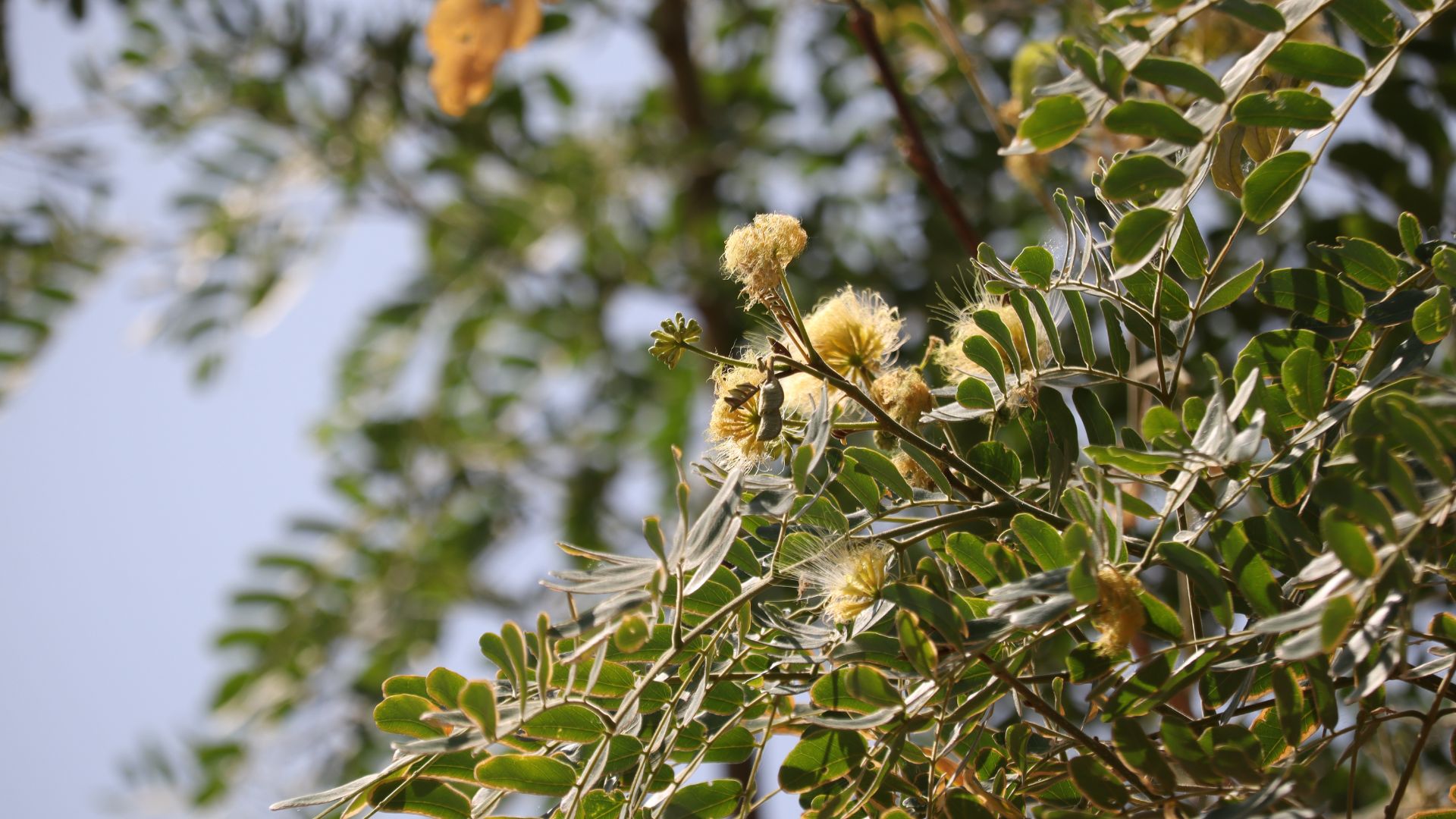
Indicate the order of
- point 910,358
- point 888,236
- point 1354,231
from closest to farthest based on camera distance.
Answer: point 1354,231 → point 910,358 → point 888,236

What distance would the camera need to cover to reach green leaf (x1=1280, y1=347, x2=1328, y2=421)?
48cm

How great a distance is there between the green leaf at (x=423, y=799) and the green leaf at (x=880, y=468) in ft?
0.76

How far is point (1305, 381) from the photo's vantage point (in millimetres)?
485

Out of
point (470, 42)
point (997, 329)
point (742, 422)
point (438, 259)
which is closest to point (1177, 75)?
point (997, 329)

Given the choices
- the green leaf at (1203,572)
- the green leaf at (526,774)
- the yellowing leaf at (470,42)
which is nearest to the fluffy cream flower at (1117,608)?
the green leaf at (1203,572)

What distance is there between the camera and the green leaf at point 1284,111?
0.48 meters

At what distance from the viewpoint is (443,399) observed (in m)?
2.10

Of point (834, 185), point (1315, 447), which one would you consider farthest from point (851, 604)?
point (834, 185)

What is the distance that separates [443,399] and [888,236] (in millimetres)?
865

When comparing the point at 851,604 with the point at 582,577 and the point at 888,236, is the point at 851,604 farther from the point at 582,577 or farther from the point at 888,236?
the point at 888,236

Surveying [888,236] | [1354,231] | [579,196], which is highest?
[579,196]

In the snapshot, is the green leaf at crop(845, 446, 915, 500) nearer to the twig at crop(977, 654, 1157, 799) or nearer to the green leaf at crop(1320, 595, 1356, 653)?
the twig at crop(977, 654, 1157, 799)

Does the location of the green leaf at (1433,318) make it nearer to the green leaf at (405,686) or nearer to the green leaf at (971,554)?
the green leaf at (971,554)

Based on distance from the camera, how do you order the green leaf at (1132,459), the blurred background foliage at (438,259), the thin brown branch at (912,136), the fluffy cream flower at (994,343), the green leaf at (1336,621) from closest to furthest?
1. the green leaf at (1336,621)
2. the green leaf at (1132,459)
3. the fluffy cream flower at (994,343)
4. the thin brown branch at (912,136)
5. the blurred background foliage at (438,259)
